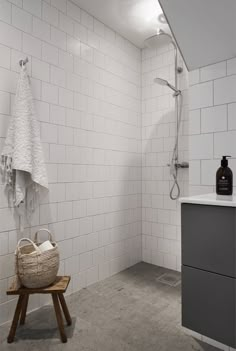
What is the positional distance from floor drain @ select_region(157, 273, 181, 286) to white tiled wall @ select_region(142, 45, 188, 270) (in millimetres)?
148

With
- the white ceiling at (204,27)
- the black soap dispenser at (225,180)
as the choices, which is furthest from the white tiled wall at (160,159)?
the black soap dispenser at (225,180)

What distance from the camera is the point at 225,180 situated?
4.63 feet

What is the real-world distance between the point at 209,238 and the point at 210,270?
163mm

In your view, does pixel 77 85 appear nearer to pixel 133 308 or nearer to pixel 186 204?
pixel 186 204

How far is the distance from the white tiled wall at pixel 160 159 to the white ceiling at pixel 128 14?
1.06 feet

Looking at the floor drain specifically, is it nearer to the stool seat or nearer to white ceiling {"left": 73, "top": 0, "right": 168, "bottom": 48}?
the stool seat

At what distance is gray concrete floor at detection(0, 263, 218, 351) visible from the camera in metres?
1.46

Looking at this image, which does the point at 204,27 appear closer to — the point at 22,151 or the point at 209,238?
the point at 209,238

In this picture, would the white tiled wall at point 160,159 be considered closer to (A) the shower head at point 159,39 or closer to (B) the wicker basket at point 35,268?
(A) the shower head at point 159,39

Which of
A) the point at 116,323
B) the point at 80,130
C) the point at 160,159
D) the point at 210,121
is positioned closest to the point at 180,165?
the point at 160,159

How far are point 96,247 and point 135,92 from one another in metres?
1.73

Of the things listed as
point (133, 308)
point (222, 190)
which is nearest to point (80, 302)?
point (133, 308)

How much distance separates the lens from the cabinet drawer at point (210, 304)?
116 cm

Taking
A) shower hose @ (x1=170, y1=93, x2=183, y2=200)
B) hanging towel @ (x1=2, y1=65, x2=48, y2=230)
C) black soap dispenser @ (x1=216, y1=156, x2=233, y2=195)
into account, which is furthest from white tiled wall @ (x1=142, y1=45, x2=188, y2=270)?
hanging towel @ (x1=2, y1=65, x2=48, y2=230)
